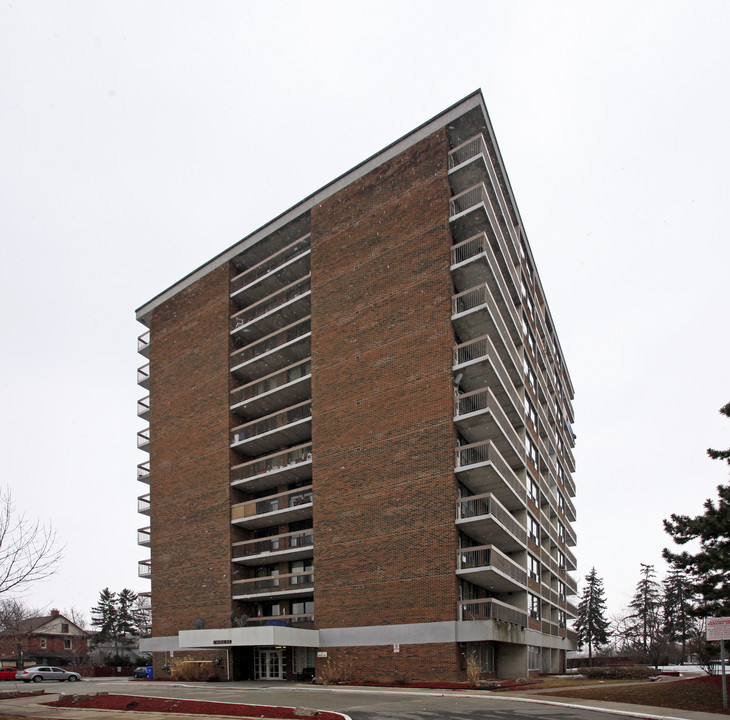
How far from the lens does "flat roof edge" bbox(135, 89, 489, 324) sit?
3784cm

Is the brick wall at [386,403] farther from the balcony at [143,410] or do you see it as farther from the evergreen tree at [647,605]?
the evergreen tree at [647,605]

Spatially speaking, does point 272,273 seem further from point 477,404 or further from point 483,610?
point 483,610

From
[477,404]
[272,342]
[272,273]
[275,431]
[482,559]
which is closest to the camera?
[482,559]

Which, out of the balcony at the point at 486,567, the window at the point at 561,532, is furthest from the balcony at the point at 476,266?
the window at the point at 561,532

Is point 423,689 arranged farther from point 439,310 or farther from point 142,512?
point 142,512

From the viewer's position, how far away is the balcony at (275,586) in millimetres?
39812

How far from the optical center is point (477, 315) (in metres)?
35.7

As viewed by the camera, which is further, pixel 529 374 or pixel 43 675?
pixel 529 374

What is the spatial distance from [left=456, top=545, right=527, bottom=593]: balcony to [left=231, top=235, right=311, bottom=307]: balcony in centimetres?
2059

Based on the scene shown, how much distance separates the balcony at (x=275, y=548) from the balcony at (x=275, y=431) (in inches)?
226

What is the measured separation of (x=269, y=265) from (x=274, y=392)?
9.76 metres

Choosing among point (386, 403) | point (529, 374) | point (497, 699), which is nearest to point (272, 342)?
point (386, 403)

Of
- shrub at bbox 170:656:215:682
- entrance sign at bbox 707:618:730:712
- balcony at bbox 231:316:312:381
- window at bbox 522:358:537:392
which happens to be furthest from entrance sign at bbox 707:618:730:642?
shrub at bbox 170:656:215:682

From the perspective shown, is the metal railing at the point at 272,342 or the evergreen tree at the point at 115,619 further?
the evergreen tree at the point at 115,619
